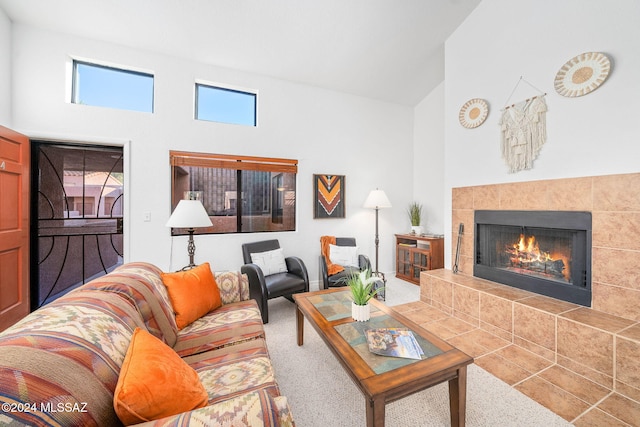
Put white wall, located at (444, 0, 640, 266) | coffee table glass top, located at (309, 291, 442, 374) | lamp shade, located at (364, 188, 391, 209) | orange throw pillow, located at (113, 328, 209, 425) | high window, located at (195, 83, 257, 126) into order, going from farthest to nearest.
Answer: lamp shade, located at (364, 188, 391, 209), high window, located at (195, 83, 257, 126), white wall, located at (444, 0, 640, 266), coffee table glass top, located at (309, 291, 442, 374), orange throw pillow, located at (113, 328, 209, 425)

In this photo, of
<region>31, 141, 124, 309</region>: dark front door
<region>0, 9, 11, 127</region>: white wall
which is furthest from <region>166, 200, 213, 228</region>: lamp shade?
<region>0, 9, 11, 127</region>: white wall

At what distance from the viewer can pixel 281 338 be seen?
7.93ft

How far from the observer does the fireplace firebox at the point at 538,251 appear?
7.10 feet

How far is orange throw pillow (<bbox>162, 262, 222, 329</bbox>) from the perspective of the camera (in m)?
1.80

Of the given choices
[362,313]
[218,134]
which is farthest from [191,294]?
[218,134]

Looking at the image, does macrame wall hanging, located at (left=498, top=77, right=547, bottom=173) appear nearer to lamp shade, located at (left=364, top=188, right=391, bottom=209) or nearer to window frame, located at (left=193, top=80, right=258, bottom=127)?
lamp shade, located at (left=364, top=188, right=391, bottom=209)

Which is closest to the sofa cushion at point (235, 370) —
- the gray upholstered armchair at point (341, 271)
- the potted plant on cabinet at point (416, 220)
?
the gray upholstered armchair at point (341, 271)

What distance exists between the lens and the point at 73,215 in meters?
2.87

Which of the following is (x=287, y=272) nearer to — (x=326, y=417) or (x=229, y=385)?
(x=326, y=417)

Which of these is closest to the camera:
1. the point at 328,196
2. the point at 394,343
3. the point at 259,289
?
the point at 394,343

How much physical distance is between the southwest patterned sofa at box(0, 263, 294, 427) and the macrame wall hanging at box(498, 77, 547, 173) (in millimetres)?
Answer: 2974

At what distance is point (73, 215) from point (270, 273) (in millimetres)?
2328

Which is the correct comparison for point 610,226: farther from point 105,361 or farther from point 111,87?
point 111,87

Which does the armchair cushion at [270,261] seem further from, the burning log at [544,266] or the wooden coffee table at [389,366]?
the burning log at [544,266]
